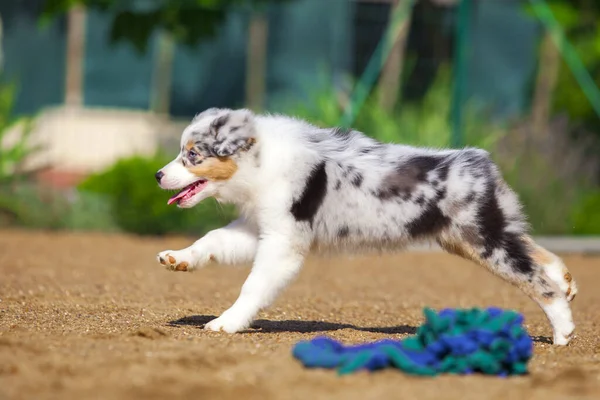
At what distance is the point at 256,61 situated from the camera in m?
Result: 18.9

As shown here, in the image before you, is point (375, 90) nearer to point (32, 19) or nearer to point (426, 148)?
point (32, 19)

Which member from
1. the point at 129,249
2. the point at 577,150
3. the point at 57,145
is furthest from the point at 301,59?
the point at 129,249

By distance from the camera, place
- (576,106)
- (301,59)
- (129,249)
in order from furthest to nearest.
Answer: (301,59) → (576,106) → (129,249)

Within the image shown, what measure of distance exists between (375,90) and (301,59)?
117 inches

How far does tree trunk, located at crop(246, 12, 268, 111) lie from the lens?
736 inches

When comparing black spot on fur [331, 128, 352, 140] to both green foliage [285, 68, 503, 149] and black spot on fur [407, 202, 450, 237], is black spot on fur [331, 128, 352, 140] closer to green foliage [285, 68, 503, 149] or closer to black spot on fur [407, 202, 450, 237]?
black spot on fur [407, 202, 450, 237]

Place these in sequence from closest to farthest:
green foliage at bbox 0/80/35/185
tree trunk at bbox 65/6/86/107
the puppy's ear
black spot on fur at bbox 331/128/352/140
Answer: the puppy's ear → black spot on fur at bbox 331/128/352/140 → green foliage at bbox 0/80/35/185 → tree trunk at bbox 65/6/86/107

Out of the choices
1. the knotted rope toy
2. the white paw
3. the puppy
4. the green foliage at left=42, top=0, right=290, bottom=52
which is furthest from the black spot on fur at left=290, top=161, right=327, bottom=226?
the green foliage at left=42, top=0, right=290, bottom=52

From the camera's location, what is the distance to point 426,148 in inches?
271

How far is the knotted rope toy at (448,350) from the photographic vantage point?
4973mm

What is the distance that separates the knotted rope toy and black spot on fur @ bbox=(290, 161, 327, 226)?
1202 mm

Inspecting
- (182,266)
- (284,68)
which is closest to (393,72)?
(284,68)

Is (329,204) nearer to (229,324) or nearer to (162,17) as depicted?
(229,324)

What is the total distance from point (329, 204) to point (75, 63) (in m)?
13.2
